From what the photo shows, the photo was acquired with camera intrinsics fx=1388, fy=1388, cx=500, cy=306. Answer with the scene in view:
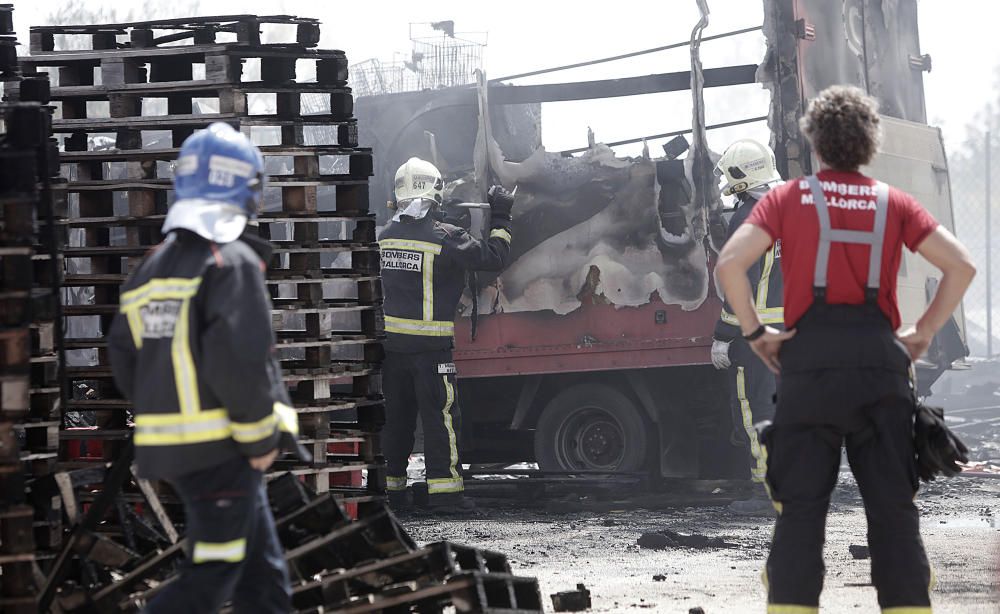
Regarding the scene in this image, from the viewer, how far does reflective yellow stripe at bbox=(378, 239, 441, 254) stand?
8.95 meters

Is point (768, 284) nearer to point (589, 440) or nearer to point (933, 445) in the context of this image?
point (589, 440)

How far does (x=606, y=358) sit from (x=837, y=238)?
5.34 meters

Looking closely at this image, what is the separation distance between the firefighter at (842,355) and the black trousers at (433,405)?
4830 millimetres

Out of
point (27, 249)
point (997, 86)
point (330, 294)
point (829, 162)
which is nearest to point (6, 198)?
point (27, 249)

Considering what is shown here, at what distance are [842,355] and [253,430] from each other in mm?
1777

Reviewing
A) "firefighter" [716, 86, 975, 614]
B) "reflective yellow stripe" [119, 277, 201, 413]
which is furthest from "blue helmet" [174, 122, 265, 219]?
"firefighter" [716, 86, 975, 614]

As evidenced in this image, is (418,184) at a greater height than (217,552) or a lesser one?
greater

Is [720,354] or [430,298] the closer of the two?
[720,354]

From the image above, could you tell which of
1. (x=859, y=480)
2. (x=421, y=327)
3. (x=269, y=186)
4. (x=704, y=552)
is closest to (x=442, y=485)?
(x=421, y=327)

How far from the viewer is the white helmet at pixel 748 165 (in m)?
8.56

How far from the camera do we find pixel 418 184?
9.09 meters

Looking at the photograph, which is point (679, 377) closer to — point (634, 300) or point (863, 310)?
point (634, 300)

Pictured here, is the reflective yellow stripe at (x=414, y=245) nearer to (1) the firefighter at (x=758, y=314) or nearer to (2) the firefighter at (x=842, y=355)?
(1) the firefighter at (x=758, y=314)

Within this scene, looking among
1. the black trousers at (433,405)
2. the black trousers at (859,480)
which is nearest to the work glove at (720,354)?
the black trousers at (433,405)
